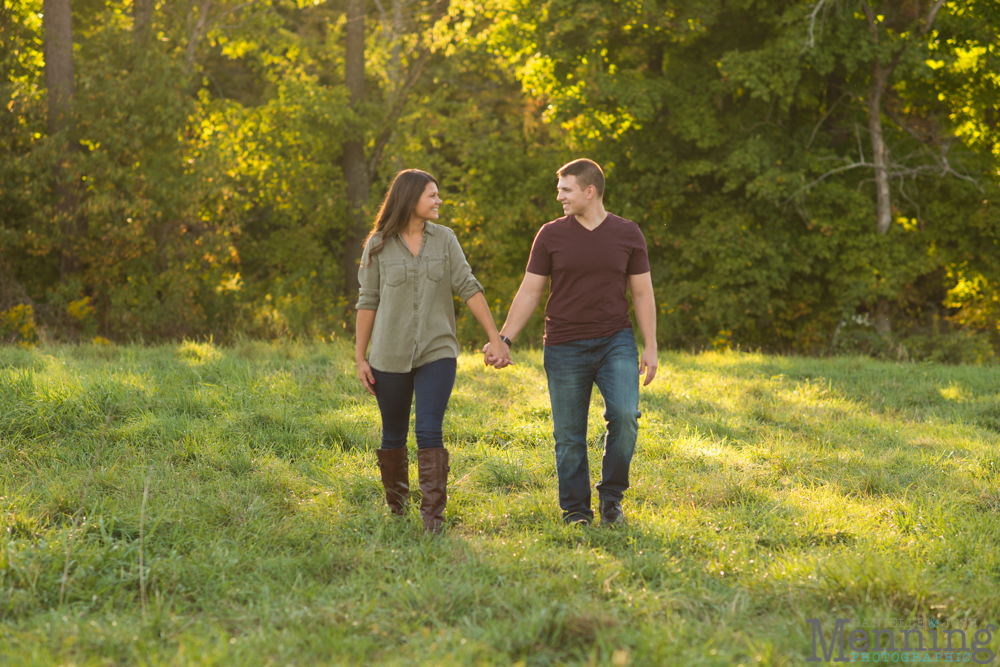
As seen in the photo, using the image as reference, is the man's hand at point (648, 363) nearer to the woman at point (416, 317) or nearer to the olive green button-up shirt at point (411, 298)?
the woman at point (416, 317)

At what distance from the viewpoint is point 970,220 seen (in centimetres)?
1499

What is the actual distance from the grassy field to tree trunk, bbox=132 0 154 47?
986 centimetres

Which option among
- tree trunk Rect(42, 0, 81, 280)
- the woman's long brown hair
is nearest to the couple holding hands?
the woman's long brown hair

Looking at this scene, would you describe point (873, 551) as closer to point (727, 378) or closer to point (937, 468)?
point (937, 468)

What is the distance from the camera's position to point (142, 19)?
50.4 feet

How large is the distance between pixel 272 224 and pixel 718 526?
746 inches

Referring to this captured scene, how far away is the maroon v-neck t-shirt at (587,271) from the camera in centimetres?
441

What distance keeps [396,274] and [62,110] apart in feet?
40.1

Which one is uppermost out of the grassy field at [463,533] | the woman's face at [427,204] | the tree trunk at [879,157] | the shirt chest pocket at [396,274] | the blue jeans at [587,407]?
the tree trunk at [879,157]

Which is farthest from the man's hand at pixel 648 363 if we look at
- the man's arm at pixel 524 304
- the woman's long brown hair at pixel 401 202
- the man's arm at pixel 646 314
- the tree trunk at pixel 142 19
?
the tree trunk at pixel 142 19

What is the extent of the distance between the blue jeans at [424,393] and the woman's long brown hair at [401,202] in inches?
28.1

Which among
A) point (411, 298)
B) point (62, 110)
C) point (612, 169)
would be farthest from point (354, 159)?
point (411, 298)

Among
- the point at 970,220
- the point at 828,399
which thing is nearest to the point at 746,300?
the point at 970,220

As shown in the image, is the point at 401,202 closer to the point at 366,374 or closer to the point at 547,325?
the point at 366,374
